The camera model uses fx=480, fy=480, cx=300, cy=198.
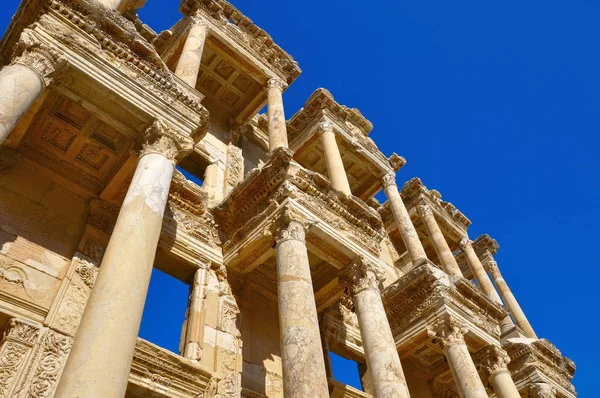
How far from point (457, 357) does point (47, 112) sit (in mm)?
12263

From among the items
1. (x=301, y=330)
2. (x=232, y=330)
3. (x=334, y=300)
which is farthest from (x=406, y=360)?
(x=301, y=330)

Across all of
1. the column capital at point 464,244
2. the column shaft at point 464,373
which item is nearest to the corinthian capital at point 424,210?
the column capital at point 464,244

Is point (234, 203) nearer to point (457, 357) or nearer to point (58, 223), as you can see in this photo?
point (58, 223)

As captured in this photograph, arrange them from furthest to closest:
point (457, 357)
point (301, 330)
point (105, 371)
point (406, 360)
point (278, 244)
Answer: point (406, 360) → point (457, 357) → point (278, 244) → point (301, 330) → point (105, 371)

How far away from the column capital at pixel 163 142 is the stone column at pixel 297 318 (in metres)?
3.08

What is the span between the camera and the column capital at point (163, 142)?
8.98 m

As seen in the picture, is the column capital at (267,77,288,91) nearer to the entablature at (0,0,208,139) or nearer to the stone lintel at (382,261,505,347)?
the entablature at (0,0,208,139)

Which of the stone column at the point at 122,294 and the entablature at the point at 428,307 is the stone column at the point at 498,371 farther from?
the stone column at the point at 122,294

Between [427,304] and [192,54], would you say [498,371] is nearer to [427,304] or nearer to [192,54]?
[427,304]

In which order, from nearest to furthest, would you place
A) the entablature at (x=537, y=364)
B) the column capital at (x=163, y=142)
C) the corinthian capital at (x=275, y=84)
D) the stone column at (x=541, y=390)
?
the column capital at (x=163, y=142) < the stone column at (x=541, y=390) < the corinthian capital at (x=275, y=84) < the entablature at (x=537, y=364)

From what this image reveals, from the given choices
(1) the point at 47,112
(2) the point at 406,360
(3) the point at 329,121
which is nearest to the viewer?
(1) the point at 47,112

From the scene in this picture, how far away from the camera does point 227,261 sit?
497 inches

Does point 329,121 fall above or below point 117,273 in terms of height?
above

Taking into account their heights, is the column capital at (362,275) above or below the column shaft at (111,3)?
below
